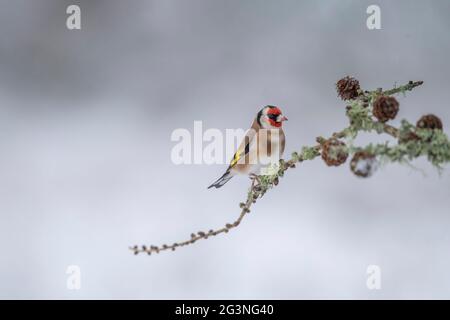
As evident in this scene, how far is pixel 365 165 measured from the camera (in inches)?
17.0

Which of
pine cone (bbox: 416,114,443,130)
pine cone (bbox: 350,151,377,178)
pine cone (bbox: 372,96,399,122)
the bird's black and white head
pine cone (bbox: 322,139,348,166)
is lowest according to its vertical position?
pine cone (bbox: 350,151,377,178)

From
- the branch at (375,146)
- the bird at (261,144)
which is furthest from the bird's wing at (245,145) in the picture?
the branch at (375,146)

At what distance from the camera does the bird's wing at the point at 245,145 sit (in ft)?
2.44

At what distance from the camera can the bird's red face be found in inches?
28.7

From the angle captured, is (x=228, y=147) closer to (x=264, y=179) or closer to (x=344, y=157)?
(x=264, y=179)

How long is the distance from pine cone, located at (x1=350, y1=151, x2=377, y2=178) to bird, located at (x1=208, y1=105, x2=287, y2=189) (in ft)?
0.78

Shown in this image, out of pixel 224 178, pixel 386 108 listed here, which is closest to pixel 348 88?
pixel 386 108

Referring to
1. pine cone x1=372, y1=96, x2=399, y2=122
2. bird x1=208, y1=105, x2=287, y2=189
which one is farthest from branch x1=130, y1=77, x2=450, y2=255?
bird x1=208, y1=105, x2=287, y2=189

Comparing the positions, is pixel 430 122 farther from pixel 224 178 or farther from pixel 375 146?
pixel 224 178

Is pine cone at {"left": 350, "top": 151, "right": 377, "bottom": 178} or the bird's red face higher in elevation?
the bird's red face

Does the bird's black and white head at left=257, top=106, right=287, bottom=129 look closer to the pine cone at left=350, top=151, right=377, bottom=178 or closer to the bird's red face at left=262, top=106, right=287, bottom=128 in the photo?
the bird's red face at left=262, top=106, right=287, bottom=128

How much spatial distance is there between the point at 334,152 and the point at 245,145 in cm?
29
